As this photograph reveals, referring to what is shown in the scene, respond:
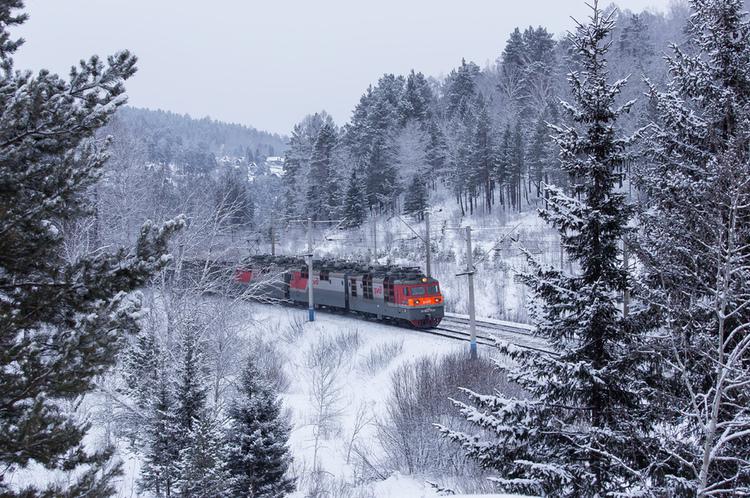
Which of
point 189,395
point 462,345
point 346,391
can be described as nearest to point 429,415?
point 462,345

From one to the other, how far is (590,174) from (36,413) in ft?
28.7

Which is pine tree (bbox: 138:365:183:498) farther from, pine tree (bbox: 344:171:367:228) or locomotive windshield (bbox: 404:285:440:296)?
pine tree (bbox: 344:171:367:228)

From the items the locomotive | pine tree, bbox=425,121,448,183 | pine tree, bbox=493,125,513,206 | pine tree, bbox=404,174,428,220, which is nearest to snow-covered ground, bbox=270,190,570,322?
pine tree, bbox=404,174,428,220

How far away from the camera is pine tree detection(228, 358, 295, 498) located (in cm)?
1431

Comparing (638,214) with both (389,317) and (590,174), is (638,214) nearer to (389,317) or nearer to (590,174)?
(590,174)

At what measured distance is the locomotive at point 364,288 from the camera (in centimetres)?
3009

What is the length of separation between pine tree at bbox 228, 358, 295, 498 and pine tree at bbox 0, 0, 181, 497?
25.7 ft

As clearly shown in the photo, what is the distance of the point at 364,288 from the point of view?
33.6m

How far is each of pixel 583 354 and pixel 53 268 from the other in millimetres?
8274

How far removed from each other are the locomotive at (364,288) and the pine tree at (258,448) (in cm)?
1035

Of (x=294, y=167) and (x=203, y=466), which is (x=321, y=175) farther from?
(x=203, y=466)

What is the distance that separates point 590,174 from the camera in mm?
10273

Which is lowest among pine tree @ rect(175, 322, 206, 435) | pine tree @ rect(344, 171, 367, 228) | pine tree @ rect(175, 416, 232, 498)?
pine tree @ rect(175, 416, 232, 498)

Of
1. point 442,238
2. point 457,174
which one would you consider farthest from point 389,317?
point 457,174
